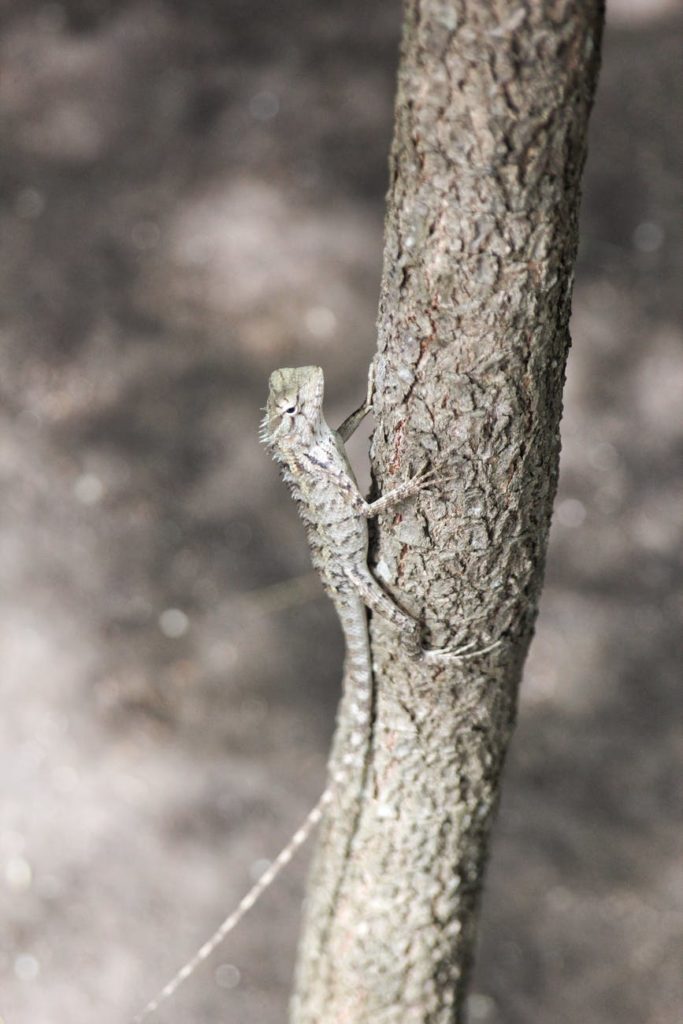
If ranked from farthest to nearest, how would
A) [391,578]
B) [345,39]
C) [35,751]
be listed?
[345,39] → [35,751] → [391,578]

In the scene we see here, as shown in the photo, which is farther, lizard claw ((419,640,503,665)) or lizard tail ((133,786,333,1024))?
lizard tail ((133,786,333,1024))

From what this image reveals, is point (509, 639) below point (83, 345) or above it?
below

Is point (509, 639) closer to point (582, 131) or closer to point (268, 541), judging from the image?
point (582, 131)

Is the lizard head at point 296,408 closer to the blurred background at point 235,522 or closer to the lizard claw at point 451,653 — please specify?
the lizard claw at point 451,653

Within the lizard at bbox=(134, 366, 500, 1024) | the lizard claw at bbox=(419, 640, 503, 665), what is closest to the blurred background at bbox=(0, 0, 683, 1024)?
the lizard at bbox=(134, 366, 500, 1024)

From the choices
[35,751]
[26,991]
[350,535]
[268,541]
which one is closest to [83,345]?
[268,541]

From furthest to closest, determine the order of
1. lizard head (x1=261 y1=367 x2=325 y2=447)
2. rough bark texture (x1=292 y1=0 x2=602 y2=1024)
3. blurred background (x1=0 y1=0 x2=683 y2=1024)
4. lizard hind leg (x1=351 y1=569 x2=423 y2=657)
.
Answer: blurred background (x1=0 y1=0 x2=683 y2=1024), lizard head (x1=261 y1=367 x2=325 y2=447), lizard hind leg (x1=351 y1=569 x2=423 y2=657), rough bark texture (x1=292 y1=0 x2=602 y2=1024)

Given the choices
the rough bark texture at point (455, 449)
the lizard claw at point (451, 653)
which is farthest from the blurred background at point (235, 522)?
the lizard claw at point (451, 653)

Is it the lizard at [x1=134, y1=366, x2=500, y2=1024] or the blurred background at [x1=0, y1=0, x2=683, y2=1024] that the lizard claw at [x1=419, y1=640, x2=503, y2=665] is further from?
the blurred background at [x1=0, y1=0, x2=683, y2=1024]
